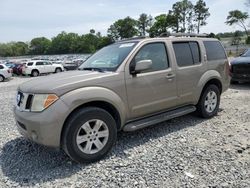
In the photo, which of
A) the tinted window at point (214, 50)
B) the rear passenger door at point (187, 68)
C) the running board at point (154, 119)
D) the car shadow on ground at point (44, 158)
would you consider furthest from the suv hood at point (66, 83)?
the tinted window at point (214, 50)

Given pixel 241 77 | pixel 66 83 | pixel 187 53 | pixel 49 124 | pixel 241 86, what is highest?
pixel 187 53

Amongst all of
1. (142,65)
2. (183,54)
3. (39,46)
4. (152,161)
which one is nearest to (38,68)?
(183,54)

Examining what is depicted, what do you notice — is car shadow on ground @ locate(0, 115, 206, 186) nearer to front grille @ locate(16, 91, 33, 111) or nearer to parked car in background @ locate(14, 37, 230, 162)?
parked car in background @ locate(14, 37, 230, 162)

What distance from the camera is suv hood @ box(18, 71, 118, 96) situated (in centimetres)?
358

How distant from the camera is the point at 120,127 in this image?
13.8 ft

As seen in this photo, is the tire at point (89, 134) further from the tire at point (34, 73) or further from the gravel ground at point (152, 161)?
the tire at point (34, 73)

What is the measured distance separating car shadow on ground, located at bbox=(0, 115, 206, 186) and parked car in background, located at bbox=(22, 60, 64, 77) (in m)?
20.9

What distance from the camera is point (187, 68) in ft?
16.8

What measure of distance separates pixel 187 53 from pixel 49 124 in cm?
318

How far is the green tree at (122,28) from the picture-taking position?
286 feet

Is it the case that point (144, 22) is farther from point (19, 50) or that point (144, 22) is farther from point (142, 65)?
point (142, 65)

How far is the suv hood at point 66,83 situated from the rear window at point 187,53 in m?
1.64

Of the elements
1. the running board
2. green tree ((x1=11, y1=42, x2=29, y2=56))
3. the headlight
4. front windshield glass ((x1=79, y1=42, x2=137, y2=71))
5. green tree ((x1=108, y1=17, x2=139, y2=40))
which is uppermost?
green tree ((x1=108, y1=17, x2=139, y2=40))

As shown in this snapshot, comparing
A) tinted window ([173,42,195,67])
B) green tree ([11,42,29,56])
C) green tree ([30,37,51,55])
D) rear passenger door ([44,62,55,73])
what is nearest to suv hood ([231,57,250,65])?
tinted window ([173,42,195,67])
